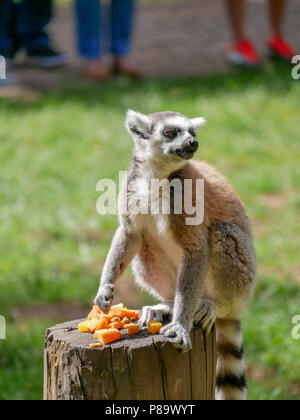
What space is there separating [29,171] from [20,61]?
2.89 meters

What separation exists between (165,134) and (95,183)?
4.23 meters

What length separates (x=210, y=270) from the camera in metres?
3.57

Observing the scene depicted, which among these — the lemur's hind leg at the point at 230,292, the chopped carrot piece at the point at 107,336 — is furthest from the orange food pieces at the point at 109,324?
the lemur's hind leg at the point at 230,292

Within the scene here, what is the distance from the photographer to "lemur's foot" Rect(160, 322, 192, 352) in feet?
9.60

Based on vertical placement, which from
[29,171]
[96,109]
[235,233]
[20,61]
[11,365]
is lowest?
[11,365]

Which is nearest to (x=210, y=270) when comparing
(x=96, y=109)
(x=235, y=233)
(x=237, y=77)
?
(x=235, y=233)

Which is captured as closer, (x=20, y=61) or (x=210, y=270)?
(x=210, y=270)

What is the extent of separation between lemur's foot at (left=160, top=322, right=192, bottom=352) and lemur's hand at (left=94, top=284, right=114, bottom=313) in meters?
0.32

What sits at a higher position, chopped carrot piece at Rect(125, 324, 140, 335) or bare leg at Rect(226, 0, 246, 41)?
bare leg at Rect(226, 0, 246, 41)

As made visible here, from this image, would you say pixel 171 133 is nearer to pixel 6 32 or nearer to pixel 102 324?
pixel 102 324

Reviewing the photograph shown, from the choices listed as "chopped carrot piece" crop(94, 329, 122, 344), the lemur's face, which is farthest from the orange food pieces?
the lemur's face

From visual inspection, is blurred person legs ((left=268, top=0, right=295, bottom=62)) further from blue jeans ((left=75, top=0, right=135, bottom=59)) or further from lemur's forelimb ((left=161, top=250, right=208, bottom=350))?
lemur's forelimb ((left=161, top=250, right=208, bottom=350))

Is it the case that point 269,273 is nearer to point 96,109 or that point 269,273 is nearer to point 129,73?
point 96,109
